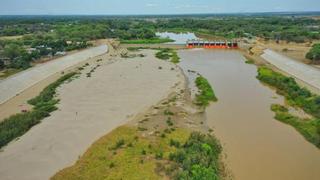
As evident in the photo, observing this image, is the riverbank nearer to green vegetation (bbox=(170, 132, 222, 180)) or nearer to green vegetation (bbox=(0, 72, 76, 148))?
green vegetation (bbox=(170, 132, 222, 180))

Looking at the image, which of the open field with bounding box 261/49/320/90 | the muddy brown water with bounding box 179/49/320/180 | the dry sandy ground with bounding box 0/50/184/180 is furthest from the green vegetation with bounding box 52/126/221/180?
the open field with bounding box 261/49/320/90

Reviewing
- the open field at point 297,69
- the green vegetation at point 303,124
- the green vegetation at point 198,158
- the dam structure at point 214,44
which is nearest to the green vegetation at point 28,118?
the green vegetation at point 198,158

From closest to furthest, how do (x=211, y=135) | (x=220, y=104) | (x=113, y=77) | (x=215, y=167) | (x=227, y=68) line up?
(x=215, y=167)
(x=211, y=135)
(x=220, y=104)
(x=113, y=77)
(x=227, y=68)

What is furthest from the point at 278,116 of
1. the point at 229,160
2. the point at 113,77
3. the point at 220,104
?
the point at 113,77

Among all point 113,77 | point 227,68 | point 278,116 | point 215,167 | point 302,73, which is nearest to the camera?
point 215,167

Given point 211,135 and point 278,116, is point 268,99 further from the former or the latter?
point 211,135

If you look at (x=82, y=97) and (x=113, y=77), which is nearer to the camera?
(x=82, y=97)
